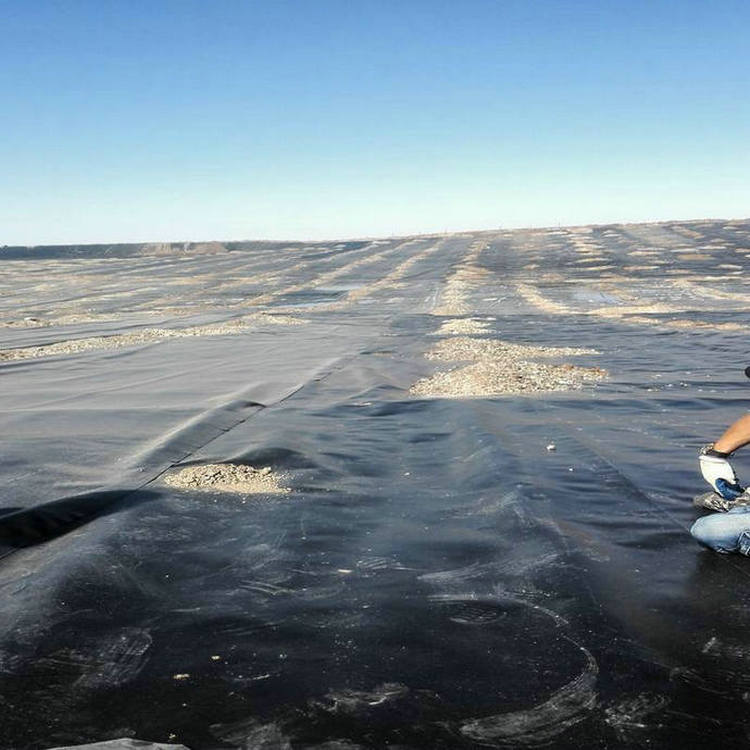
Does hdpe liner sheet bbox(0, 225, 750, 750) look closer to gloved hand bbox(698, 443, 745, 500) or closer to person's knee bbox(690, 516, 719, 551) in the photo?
person's knee bbox(690, 516, 719, 551)

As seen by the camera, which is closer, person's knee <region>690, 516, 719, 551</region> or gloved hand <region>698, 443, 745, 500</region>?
person's knee <region>690, 516, 719, 551</region>

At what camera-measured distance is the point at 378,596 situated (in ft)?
11.1

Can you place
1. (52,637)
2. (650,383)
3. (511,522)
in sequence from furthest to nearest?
(650,383) < (511,522) < (52,637)

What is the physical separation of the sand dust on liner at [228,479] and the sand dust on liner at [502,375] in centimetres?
316

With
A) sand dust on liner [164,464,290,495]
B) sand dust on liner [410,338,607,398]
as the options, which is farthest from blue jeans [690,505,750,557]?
sand dust on liner [410,338,607,398]

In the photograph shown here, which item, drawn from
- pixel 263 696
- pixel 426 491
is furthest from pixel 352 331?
pixel 263 696

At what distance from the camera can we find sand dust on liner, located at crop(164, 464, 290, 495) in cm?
503

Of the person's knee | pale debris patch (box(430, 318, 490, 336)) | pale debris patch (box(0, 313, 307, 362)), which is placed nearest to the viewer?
the person's knee

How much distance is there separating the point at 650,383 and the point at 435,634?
6383mm

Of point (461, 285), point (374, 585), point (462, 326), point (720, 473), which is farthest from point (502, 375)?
point (461, 285)

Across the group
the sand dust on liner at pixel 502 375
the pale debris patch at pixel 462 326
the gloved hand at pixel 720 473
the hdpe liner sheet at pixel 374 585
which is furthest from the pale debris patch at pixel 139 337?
the gloved hand at pixel 720 473

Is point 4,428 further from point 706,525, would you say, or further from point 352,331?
point 352,331

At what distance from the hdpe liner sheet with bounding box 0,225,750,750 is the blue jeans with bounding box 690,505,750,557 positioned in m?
0.09

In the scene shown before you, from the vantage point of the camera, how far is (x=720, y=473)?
412cm
